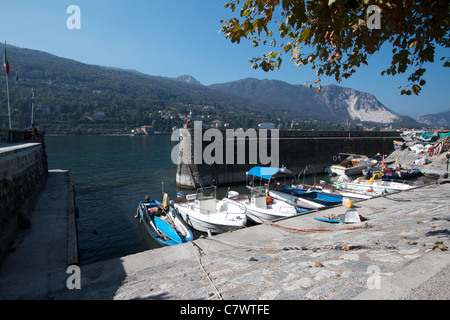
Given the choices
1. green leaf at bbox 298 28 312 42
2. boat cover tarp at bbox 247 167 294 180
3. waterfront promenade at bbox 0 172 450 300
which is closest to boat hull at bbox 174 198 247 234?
waterfront promenade at bbox 0 172 450 300

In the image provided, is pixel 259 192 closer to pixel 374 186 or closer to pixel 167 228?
pixel 167 228

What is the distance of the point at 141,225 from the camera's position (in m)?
15.5

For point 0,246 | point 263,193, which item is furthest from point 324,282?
point 263,193

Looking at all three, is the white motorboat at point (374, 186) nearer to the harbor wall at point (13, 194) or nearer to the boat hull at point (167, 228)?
the boat hull at point (167, 228)

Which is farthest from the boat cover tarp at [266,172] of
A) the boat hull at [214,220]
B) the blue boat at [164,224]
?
the blue boat at [164,224]

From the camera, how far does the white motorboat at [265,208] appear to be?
13477mm

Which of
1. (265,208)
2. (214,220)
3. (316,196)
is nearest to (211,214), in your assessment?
(214,220)

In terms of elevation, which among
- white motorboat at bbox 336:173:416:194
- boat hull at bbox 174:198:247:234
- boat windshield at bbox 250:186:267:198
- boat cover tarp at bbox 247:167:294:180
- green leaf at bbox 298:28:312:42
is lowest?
boat hull at bbox 174:198:247:234

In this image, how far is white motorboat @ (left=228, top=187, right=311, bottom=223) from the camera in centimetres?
1348

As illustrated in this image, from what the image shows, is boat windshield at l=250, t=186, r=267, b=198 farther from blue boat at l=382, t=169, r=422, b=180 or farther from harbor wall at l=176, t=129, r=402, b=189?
blue boat at l=382, t=169, r=422, b=180

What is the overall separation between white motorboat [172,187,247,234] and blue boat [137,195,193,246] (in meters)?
0.61

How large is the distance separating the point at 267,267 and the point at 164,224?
8.91 m
